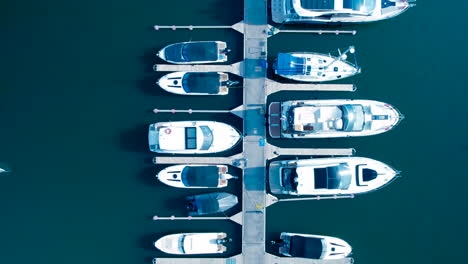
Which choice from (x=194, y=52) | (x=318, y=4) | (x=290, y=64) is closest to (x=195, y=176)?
(x=194, y=52)

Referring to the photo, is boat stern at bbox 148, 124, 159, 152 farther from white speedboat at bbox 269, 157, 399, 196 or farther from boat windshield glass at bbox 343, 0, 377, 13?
boat windshield glass at bbox 343, 0, 377, 13

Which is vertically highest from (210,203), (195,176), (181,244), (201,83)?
(201,83)

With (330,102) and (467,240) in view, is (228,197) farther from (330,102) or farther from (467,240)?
(467,240)

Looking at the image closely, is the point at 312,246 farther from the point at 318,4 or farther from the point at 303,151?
the point at 318,4

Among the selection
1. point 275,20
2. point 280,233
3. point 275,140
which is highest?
point 275,20

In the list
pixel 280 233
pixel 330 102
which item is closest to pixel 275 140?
pixel 330 102

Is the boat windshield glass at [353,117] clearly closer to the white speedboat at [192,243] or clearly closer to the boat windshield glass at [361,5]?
the boat windshield glass at [361,5]

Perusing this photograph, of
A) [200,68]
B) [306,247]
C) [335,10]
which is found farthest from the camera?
[200,68]

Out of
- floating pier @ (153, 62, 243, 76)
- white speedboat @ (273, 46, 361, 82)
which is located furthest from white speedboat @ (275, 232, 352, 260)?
floating pier @ (153, 62, 243, 76)
